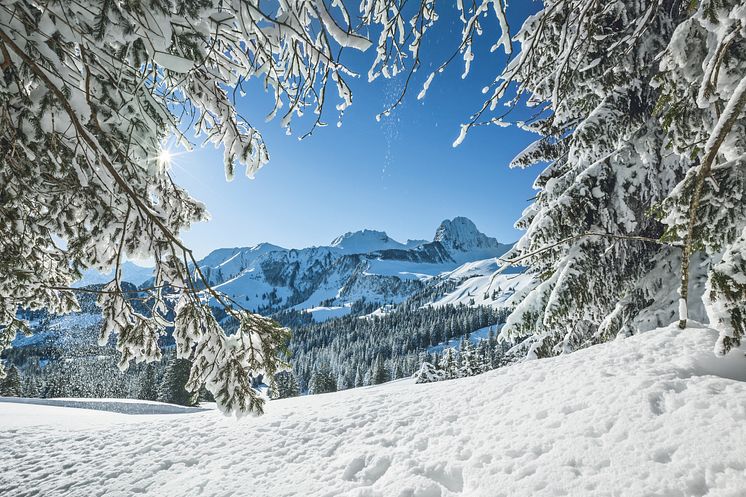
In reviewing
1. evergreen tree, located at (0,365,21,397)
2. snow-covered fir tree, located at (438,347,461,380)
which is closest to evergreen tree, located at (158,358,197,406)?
evergreen tree, located at (0,365,21,397)

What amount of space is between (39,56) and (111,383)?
70592 millimetres

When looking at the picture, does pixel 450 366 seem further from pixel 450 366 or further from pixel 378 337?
pixel 378 337

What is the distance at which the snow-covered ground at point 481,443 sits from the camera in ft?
7.46

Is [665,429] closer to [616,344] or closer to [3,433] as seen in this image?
[616,344]

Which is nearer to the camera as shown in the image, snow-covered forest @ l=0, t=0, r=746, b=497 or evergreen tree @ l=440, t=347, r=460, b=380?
snow-covered forest @ l=0, t=0, r=746, b=497

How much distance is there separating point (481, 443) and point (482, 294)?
1.49 m

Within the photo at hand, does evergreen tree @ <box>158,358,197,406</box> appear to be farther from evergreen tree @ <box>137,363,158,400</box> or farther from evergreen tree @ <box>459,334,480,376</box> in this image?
evergreen tree @ <box>459,334,480,376</box>

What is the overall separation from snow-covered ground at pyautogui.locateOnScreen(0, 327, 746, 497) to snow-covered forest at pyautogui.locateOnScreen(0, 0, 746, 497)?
2cm

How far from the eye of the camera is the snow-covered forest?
5.75 ft

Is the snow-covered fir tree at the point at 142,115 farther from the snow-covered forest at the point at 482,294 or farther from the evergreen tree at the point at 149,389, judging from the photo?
the evergreen tree at the point at 149,389

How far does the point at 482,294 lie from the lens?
3.87 m

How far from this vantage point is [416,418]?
4637 mm

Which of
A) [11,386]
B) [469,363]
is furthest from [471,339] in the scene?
[11,386]

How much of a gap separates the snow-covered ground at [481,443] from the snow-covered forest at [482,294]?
2 cm
